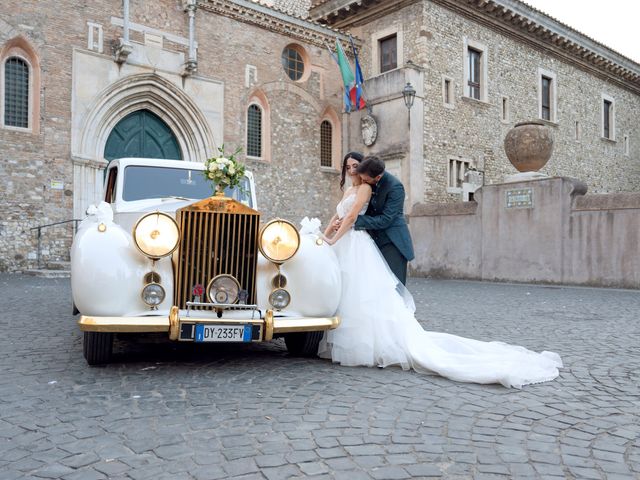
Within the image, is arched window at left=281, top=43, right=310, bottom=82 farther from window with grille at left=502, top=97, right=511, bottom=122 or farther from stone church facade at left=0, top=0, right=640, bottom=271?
window with grille at left=502, top=97, right=511, bottom=122

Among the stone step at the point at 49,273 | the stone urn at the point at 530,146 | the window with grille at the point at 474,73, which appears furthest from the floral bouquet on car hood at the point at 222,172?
the window with grille at the point at 474,73

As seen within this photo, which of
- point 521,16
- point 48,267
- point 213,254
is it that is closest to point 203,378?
point 213,254

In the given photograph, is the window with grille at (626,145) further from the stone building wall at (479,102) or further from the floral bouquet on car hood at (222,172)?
the floral bouquet on car hood at (222,172)

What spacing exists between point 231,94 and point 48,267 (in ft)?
23.9

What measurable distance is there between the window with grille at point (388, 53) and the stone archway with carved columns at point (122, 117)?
6.96m

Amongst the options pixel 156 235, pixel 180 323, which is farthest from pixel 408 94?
pixel 180 323

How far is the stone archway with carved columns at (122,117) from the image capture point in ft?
48.0

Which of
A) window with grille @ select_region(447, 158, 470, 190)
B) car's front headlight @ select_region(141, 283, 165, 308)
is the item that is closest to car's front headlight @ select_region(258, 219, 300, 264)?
car's front headlight @ select_region(141, 283, 165, 308)

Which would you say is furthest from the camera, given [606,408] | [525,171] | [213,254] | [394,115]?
[394,115]

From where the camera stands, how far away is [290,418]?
3.08 meters

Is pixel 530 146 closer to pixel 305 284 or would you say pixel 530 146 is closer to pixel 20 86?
pixel 305 284

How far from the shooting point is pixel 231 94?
1730cm

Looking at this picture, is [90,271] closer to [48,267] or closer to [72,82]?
[48,267]

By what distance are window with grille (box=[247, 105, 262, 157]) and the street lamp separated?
15.3ft
